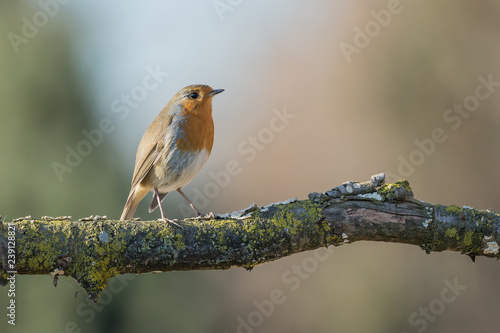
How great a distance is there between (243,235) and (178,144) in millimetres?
1718

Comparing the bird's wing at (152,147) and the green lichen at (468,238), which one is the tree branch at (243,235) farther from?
the bird's wing at (152,147)

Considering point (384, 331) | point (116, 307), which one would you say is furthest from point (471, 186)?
point (116, 307)

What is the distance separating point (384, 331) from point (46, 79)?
669cm

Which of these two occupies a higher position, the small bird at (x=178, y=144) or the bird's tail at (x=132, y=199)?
the small bird at (x=178, y=144)

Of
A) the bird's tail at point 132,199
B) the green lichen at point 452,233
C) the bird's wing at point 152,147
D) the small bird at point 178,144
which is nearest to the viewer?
the green lichen at point 452,233

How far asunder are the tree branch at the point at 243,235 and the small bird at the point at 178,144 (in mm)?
1511

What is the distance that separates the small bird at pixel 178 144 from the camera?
442cm

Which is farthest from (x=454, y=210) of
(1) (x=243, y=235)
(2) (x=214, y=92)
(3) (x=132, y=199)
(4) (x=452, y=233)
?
(3) (x=132, y=199)

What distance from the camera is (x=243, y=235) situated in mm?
2881

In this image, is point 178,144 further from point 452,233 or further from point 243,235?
point 452,233

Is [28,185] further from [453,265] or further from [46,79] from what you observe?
[453,265]

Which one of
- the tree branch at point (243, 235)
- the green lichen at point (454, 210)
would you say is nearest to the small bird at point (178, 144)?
the tree branch at point (243, 235)

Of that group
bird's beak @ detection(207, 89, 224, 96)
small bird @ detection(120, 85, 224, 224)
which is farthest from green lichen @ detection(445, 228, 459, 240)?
bird's beak @ detection(207, 89, 224, 96)

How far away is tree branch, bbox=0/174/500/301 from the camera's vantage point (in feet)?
8.49
